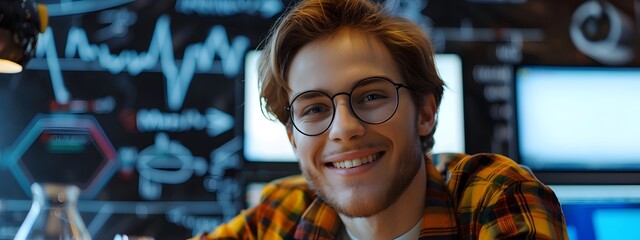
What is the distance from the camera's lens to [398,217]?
3.59 feet

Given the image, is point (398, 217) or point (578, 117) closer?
point (398, 217)

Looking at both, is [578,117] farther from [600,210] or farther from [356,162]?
[356,162]

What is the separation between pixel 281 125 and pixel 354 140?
1016mm

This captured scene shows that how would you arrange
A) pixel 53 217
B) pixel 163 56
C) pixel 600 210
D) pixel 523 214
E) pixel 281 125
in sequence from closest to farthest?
pixel 53 217 < pixel 523 214 < pixel 600 210 < pixel 281 125 < pixel 163 56

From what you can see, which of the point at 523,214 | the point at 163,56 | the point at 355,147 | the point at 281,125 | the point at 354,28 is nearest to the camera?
the point at 523,214

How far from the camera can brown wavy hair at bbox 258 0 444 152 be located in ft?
3.67

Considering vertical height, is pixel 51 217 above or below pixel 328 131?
below

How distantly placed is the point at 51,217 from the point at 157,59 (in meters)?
1.66

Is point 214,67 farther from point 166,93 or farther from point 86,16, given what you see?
point 86,16

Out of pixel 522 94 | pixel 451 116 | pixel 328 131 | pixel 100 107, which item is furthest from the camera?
pixel 100 107

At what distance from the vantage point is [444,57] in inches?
85.7

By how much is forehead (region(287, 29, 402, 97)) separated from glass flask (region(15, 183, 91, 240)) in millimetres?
424

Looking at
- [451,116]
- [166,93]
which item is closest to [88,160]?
[166,93]

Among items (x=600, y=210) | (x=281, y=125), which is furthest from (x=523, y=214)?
(x=281, y=125)
